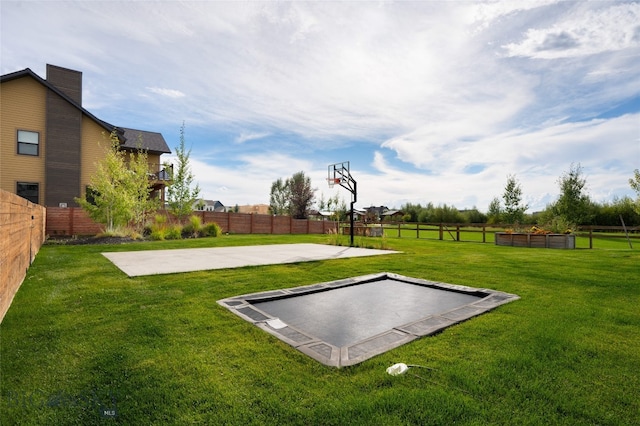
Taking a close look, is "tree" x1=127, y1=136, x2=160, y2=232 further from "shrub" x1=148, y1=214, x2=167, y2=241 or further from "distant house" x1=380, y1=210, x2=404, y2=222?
"distant house" x1=380, y1=210, x2=404, y2=222

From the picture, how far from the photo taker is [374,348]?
239 centimetres

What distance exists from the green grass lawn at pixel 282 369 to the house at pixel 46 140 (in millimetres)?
14461

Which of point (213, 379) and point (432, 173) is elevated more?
point (432, 173)

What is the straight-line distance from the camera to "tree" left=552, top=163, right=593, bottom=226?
22.4 m

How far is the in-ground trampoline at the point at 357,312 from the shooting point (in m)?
2.49

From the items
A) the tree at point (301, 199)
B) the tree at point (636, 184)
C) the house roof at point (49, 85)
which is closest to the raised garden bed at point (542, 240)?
the tree at point (636, 184)

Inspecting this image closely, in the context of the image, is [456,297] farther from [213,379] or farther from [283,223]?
[283,223]

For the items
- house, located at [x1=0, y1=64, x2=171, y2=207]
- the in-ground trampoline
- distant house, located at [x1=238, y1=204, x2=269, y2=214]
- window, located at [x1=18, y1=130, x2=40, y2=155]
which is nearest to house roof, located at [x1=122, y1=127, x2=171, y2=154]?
house, located at [x1=0, y1=64, x2=171, y2=207]

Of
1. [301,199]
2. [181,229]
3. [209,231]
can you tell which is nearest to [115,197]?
[181,229]

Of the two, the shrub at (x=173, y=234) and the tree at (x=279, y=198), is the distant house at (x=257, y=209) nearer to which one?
the tree at (x=279, y=198)

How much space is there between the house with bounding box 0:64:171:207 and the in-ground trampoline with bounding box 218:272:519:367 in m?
14.8

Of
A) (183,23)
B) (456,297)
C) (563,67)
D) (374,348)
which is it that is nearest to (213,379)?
(374,348)

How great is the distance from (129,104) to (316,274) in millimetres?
10563

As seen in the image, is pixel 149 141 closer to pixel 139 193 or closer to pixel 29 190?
pixel 29 190
